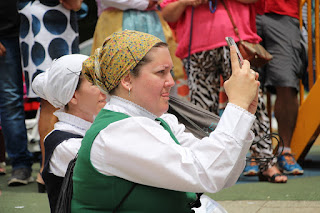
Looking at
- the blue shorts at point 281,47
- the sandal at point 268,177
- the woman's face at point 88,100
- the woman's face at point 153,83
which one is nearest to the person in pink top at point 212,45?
the sandal at point 268,177

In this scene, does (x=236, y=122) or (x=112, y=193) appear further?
(x=112, y=193)

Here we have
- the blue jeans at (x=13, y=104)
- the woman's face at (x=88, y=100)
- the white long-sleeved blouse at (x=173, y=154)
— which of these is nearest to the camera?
the white long-sleeved blouse at (x=173, y=154)

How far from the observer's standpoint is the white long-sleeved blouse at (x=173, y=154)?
1.75 m

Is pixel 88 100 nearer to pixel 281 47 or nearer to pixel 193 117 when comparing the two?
pixel 193 117

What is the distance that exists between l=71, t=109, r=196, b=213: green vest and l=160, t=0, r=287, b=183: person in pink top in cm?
237

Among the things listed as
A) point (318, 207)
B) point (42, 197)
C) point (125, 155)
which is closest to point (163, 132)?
point (125, 155)

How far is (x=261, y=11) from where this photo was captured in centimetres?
458

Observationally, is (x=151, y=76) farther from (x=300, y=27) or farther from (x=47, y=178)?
(x=300, y=27)

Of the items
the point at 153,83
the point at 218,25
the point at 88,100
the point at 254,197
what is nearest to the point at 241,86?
the point at 153,83

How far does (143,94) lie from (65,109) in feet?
3.70

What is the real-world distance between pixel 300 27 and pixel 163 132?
11.2 ft

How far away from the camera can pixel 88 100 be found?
2936 mm

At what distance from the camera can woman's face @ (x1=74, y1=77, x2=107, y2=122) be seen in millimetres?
2898

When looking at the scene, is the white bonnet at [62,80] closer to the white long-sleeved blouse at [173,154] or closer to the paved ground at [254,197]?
the paved ground at [254,197]
